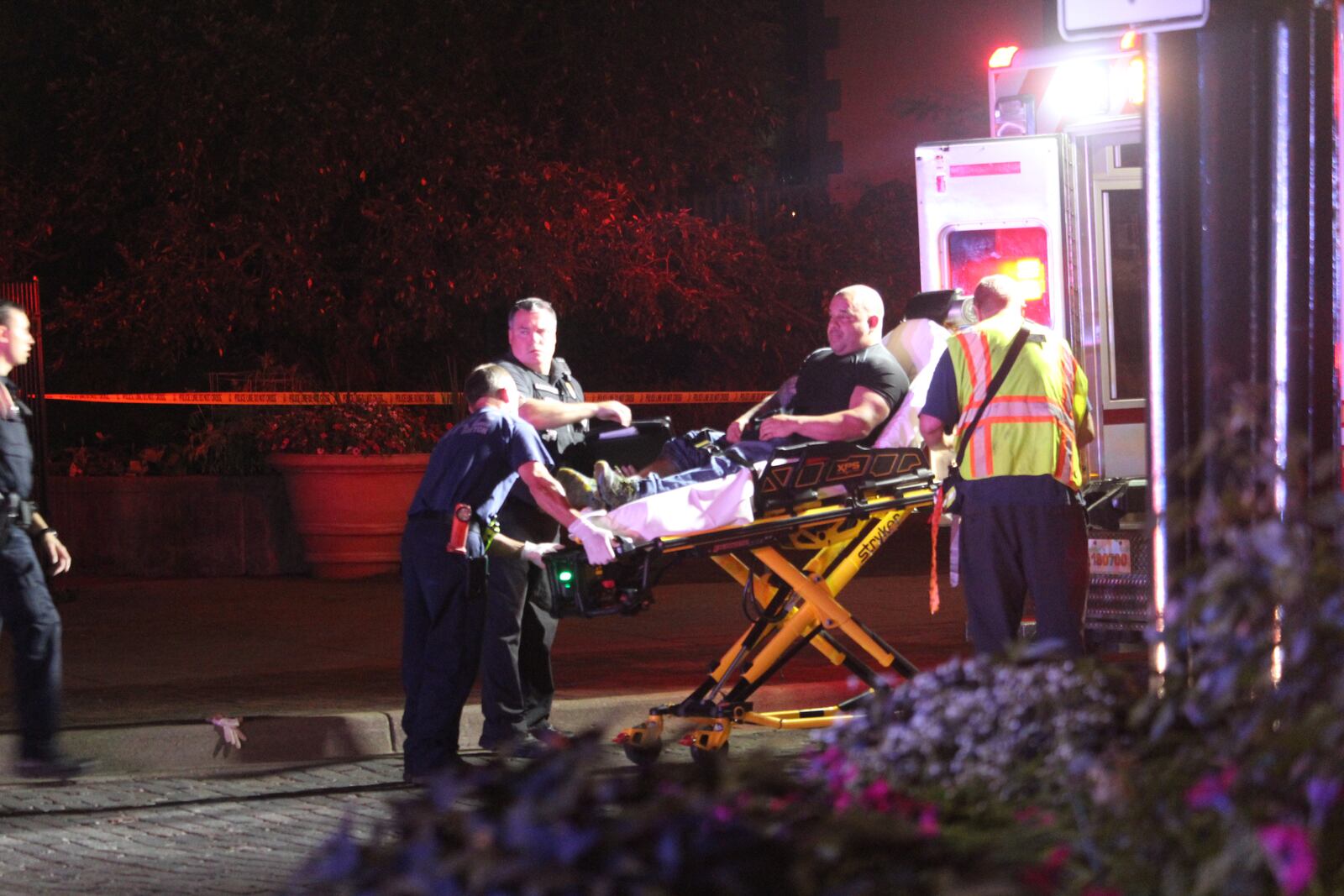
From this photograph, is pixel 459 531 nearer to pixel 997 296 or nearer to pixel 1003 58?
pixel 997 296

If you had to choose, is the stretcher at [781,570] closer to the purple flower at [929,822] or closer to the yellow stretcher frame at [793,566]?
the yellow stretcher frame at [793,566]

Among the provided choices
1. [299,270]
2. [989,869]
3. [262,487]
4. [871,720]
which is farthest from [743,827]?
[299,270]

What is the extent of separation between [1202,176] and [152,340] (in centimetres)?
1183

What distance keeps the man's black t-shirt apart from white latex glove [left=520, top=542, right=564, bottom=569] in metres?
1.27

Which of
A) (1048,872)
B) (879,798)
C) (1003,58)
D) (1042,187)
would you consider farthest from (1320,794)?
(1003,58)

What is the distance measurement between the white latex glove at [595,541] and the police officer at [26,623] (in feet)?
6.71

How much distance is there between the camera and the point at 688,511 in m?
6.45

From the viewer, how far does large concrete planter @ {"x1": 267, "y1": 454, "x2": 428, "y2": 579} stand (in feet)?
42.8

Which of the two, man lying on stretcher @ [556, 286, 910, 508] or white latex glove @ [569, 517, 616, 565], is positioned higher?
man lying on stretcher @ [556, 286, 910, 508]

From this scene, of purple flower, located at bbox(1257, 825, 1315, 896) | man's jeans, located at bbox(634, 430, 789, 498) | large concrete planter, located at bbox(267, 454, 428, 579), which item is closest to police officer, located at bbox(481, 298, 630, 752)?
man's jeans, located at bbox(634, 430, 789, 498)

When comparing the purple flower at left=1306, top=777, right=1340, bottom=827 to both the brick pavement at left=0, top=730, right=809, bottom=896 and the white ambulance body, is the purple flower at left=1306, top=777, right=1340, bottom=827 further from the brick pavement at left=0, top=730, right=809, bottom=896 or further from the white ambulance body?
the white ambulance body

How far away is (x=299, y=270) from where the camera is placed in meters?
14.5

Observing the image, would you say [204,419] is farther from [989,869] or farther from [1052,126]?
[989,869]

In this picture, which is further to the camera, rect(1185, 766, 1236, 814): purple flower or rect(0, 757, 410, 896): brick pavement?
rect(0, 757, 410, 896): brick pavement
